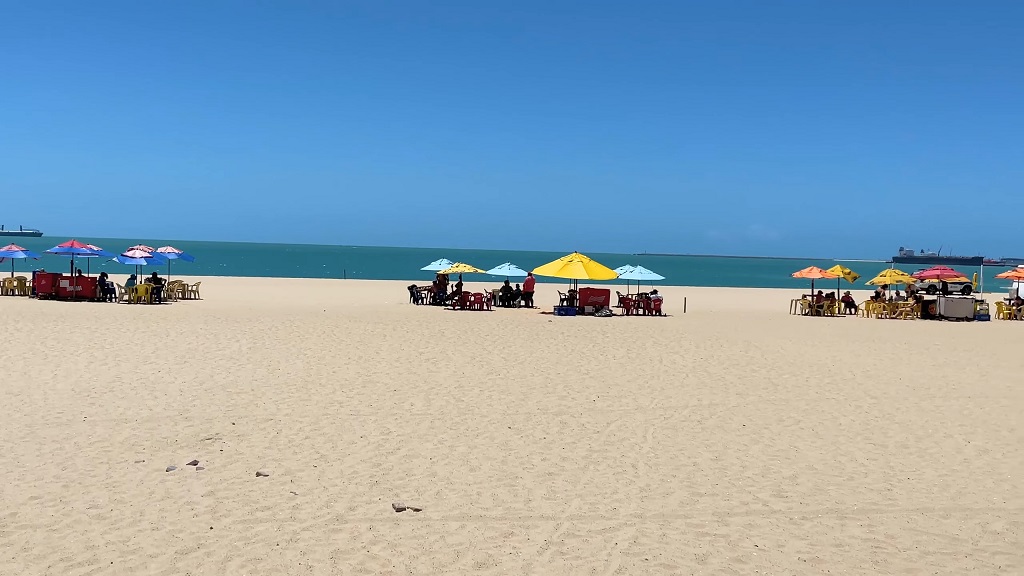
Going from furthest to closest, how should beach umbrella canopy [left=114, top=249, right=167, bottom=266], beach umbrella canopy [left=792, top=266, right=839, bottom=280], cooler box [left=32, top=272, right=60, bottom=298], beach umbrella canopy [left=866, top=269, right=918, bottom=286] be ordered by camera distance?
beach umbrella canopy [left=866, top=269, right=918, bottom=286] < beach umbrella canopy [left=792, top=266, right=839, bottom=280] < beach umbrella canopy [left=114, top=249, right=167, bottom=266] < cooler box [left=32, top=272, right=60, bottom=298]

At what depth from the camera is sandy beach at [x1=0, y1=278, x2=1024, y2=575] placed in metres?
4.66

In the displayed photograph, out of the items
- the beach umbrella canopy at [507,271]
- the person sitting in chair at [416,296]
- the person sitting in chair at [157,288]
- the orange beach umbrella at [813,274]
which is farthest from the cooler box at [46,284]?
the orange beach umbrella at [813,274]

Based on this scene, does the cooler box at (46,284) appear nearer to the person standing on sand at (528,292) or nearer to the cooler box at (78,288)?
the cooler box at (78,288)

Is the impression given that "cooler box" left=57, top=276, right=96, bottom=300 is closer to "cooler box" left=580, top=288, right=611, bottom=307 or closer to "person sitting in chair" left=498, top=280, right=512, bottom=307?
"person sitting in chair" left=498, top=280, right=512, bottom=307

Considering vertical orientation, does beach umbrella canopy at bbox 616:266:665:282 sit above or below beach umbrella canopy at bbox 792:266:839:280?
below

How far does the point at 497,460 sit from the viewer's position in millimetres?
6543

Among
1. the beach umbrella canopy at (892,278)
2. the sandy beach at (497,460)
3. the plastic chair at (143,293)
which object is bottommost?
the sandy beach at (497,460)

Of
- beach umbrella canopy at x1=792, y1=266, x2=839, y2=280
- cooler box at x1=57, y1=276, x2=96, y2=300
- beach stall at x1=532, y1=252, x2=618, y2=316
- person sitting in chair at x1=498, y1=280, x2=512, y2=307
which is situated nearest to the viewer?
beach stall at x1=532, y1=252, x2=618, y2=316

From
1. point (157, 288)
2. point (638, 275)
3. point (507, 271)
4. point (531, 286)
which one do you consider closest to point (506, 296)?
point (531, 286)

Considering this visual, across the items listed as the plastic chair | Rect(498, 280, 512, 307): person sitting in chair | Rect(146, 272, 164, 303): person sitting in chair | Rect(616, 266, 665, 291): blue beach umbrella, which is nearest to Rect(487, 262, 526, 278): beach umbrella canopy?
Rect(498, 280, 512, 307): person sitting in chair

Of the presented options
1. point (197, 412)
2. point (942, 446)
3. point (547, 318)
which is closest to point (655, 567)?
point (942, 446)

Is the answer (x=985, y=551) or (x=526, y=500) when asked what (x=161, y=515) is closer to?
(x=526, y=500)

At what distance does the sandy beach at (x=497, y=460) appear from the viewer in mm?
4656

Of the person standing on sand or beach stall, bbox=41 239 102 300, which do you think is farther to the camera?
the person standing on sand
